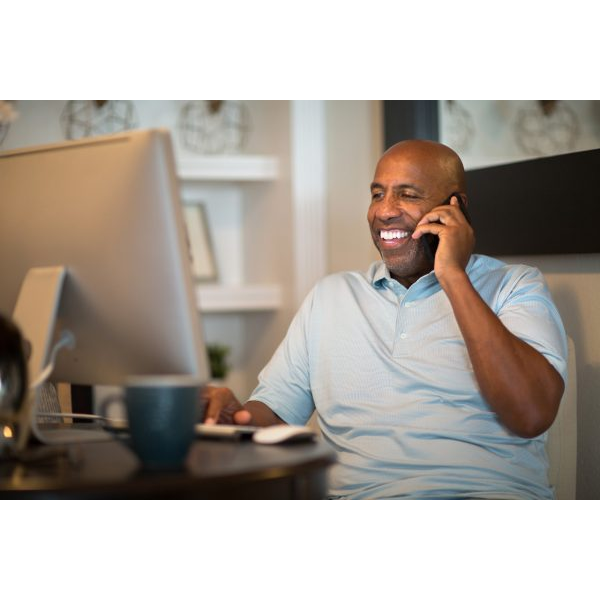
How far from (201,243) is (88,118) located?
24.5 inches

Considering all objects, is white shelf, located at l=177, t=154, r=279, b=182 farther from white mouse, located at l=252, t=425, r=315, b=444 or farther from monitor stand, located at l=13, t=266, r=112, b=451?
white mouse, located at l=252, t=425, r=315, b=444

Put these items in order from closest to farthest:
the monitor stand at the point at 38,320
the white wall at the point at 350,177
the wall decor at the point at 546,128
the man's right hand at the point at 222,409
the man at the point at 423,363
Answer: the monitor stand at the point at 38,320, the man's right hand at the point at 222,409, the man at the point at 423,363, the wall decor at the point at 546,128, the white wall at the point at 350,177

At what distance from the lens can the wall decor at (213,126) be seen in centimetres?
358

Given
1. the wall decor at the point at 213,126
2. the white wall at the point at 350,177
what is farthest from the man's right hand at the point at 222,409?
the wall decor at the point at 213,126

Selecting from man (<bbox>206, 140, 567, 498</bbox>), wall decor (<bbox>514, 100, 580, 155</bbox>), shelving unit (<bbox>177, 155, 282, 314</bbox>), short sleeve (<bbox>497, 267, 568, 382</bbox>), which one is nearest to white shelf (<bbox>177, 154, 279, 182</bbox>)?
shelving unit (<bbox>177, 155, 282, 314</bbox>)

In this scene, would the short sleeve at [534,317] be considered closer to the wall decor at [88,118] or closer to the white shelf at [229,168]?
the white shelf at [229,168]

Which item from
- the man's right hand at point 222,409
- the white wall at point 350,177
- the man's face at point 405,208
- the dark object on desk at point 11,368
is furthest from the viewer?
the white wall at point 350,177

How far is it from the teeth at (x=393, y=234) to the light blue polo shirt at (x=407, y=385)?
7 cm

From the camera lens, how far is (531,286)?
172 centimetres

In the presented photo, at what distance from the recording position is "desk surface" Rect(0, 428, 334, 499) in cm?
101
